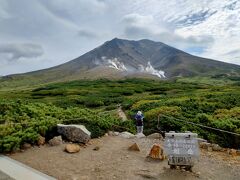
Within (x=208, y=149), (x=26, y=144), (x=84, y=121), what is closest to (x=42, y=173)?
(x=26, y=144)

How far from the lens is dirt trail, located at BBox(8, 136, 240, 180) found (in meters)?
13.1

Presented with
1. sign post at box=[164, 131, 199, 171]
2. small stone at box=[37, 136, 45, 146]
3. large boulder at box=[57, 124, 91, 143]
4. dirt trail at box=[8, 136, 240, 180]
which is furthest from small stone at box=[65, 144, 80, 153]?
sign post at box=[164, 131, 199, 171]

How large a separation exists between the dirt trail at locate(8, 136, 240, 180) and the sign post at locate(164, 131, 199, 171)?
341mm

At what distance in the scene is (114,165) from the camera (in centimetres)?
1423

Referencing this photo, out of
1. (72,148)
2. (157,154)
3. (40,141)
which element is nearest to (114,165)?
(157,154)

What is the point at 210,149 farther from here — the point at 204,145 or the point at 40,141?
the point at 40,141

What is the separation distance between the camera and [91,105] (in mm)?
46031

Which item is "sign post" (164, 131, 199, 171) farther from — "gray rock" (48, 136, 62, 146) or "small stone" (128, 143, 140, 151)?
"gray rock" (48, 136, 62, 146)

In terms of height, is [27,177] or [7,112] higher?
[7,112]

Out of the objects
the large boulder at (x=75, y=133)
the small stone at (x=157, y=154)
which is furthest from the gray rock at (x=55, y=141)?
the small stone at (x=157, y=154)

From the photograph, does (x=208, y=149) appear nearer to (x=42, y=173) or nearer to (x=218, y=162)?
(x=218, y=162)

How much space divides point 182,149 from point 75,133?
19.6 ft

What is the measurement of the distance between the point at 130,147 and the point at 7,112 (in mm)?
7633

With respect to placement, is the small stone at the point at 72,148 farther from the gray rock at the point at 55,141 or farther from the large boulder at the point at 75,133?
the large boulder at the point at 75,133
